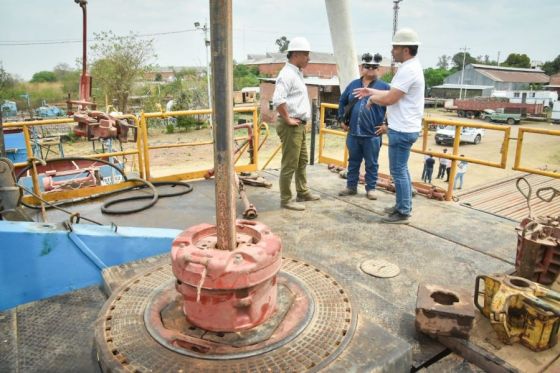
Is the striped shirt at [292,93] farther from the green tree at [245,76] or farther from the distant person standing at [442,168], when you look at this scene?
the green tree at [245,76]

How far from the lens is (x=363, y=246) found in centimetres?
371

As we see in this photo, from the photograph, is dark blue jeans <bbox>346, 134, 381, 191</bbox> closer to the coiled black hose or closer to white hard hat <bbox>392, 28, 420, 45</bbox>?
white hard hat <bbox>392, 28, 420, 45</bbox>

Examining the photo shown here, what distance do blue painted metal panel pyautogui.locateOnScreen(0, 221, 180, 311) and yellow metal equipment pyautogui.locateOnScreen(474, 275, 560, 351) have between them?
239 cm

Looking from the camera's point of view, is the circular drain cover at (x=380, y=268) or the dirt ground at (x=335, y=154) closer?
the circular drain cover at (x=380, y=268)

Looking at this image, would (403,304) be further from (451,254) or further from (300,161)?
(300,161)

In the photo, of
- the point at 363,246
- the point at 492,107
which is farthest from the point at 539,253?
the point at 492,107

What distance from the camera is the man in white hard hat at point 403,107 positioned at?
3973 millimetres

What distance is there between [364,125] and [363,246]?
1.89 m

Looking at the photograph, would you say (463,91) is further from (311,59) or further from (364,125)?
(364,125)

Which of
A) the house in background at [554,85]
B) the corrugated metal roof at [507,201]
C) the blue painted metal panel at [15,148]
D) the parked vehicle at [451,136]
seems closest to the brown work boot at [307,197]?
the blue painted metal panel at [15,148]

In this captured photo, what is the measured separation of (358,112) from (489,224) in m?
1.99

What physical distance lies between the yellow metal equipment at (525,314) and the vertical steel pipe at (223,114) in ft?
5.18

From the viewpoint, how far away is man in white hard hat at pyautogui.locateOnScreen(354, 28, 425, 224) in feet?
→ 13.0

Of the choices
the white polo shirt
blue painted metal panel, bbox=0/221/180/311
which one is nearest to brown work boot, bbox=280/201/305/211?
the white polo shirt
